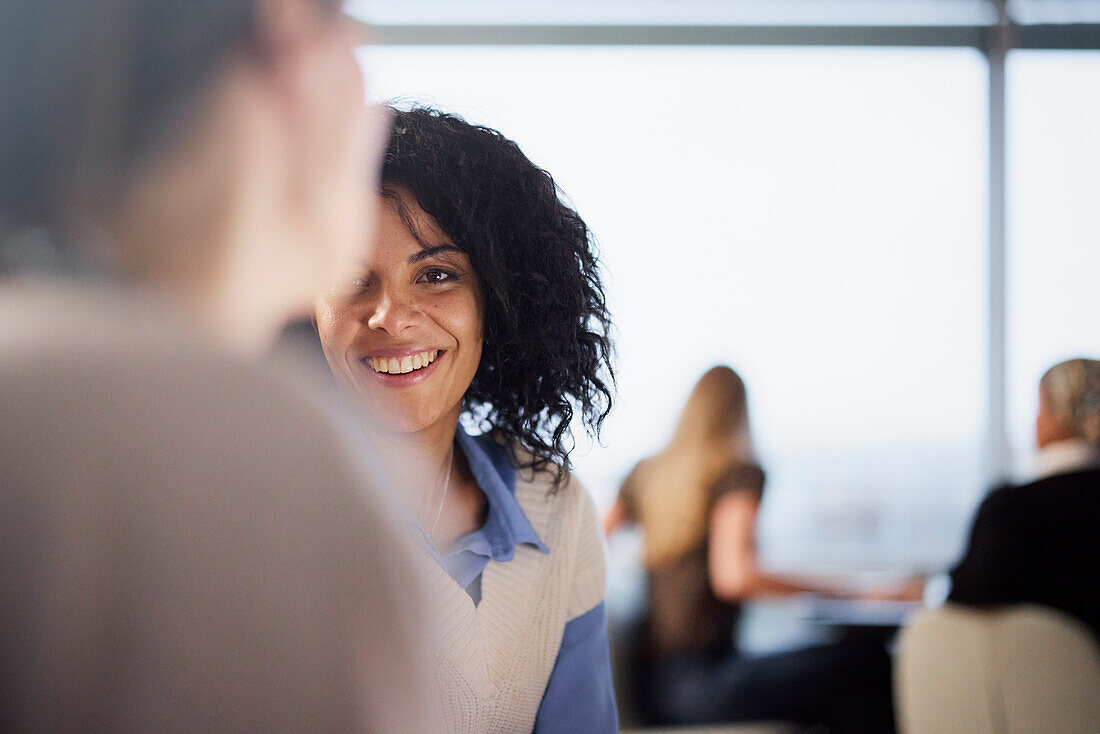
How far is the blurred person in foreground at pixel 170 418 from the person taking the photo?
1.07 ft

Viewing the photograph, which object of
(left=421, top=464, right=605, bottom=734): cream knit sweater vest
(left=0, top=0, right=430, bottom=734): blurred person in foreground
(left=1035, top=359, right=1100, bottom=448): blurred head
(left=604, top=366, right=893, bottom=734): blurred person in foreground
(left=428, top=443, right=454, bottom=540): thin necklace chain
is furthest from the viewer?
(left=604, top=366, right=893, bottom=734): blurred person in foreground

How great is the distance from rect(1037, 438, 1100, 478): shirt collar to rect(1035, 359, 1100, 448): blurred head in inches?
0.5

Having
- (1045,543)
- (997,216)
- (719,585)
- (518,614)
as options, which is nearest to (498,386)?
(518,614)

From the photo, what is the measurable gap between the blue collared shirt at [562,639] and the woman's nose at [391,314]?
253 millimetres

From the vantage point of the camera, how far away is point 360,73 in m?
0.44

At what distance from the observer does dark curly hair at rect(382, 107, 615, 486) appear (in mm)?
905

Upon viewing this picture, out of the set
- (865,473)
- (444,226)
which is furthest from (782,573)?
(444,226)

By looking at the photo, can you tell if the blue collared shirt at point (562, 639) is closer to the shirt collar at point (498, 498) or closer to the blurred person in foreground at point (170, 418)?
the shirt collar at point (498, 498)

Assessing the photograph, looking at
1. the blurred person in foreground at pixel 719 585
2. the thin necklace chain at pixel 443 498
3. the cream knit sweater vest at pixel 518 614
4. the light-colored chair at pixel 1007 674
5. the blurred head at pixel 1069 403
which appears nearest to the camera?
the cream knit sweater vest at pixel 518 614

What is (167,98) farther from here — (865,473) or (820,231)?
(865,473)

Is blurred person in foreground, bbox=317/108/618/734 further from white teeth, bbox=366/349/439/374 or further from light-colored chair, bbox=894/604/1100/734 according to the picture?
light-colored chair, bbox=894/604/1100/734

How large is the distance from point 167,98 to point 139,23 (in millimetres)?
36

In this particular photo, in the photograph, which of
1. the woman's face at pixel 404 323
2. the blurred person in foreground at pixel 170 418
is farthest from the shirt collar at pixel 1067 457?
the blurred person in foreground at pixel 170 418

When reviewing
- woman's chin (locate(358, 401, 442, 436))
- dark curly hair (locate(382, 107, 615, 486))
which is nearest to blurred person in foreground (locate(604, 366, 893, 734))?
dark curly hair (locate(382, 107, 615, 486))
